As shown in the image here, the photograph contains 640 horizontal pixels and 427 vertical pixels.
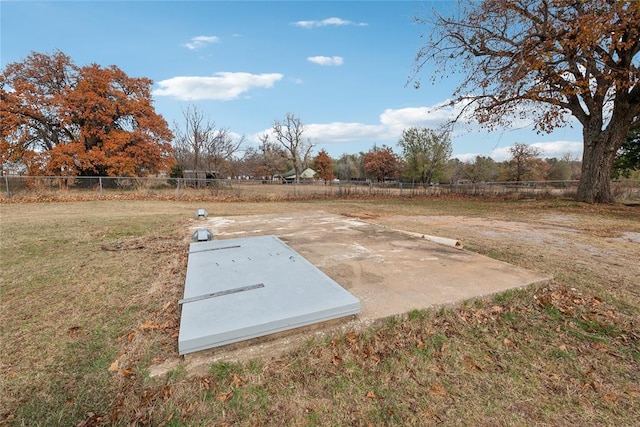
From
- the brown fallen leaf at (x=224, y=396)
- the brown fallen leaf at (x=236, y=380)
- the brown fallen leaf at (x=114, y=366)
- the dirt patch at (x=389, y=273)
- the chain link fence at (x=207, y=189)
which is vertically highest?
the chain link fence at (x=207, y=189)

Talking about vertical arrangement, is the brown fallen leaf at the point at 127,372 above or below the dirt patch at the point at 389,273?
below

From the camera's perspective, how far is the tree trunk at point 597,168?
10156 millimetres

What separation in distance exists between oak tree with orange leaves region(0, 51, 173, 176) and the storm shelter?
15915 millimetres

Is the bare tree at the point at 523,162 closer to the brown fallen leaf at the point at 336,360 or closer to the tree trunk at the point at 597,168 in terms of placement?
the tree trunk at the point at 597,168

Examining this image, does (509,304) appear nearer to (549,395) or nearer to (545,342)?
(545,342)

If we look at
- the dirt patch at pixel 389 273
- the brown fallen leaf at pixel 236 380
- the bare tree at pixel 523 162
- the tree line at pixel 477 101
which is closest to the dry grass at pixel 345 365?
the brown fallen leaf at pixel 236 380

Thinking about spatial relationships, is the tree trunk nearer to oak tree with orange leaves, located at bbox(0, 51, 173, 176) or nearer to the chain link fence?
the chain link fence

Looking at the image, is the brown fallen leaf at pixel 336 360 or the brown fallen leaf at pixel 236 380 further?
the brown fallen leaf at pixel 336 360

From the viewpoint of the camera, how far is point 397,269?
2916mm

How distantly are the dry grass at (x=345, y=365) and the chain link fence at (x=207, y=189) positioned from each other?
1130 cm

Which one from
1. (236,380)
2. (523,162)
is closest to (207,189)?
(236,380)

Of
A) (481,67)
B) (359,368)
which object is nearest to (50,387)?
(359,368)

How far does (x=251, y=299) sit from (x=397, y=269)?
62.1 inches

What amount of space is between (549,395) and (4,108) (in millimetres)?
21283
